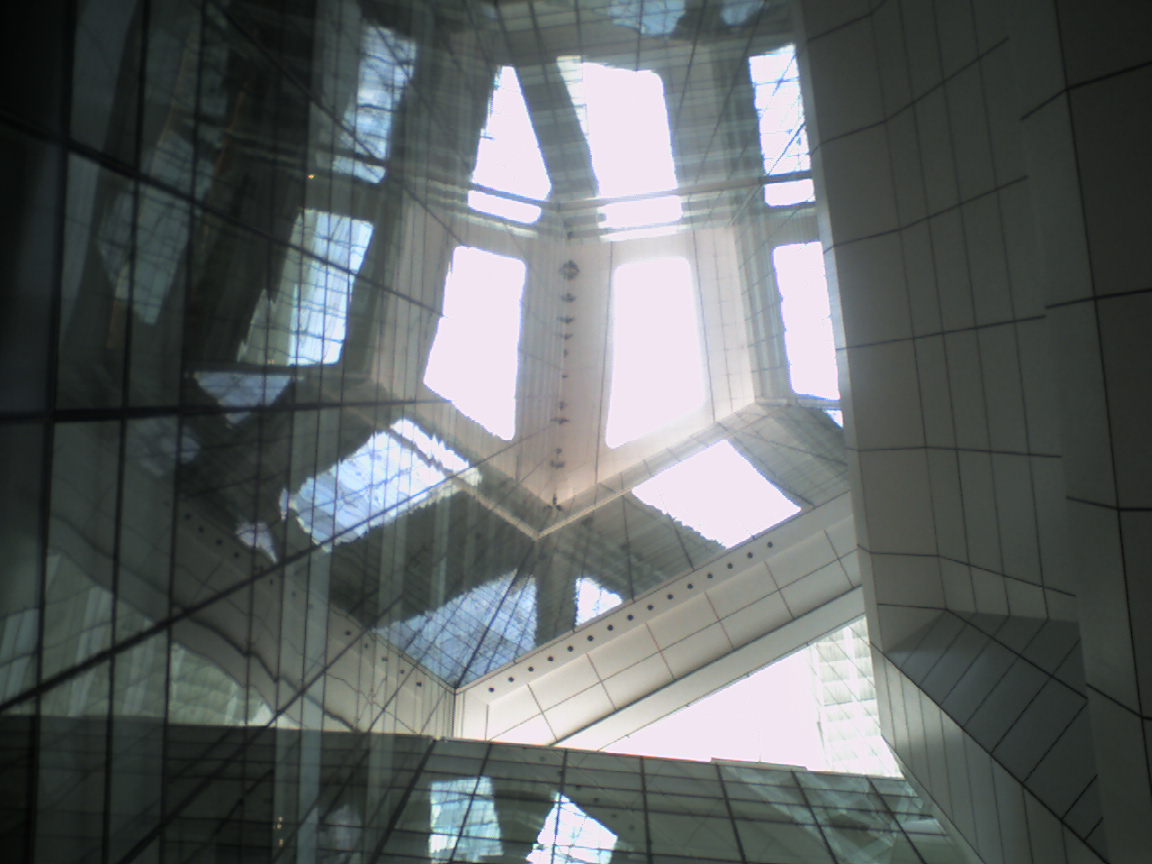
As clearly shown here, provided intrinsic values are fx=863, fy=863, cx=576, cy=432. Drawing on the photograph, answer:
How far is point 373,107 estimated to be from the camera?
30.2ft

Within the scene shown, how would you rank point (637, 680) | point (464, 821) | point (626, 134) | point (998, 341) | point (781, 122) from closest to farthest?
point (998, 341), point (464, 821), point (637, 680), point (781, 122), point (626, 134)

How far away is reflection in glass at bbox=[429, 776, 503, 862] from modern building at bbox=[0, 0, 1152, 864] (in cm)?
12

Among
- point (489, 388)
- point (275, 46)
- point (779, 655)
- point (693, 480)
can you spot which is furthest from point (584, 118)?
point (275, 46)

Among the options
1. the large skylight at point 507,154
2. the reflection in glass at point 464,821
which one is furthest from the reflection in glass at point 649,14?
the reflection in glass at point 464,821

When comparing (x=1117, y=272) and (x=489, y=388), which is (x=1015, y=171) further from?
(x=489, y=388)

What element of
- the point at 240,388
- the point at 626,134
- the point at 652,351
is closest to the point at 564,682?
the point at 240,388

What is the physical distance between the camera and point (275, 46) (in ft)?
20.6

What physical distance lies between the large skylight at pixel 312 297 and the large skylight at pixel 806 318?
14.0 meters

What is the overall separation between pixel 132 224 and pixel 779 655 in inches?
610

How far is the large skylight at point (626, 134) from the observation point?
18.1 metres

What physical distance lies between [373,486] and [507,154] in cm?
1092

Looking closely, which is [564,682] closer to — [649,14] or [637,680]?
[637,680]

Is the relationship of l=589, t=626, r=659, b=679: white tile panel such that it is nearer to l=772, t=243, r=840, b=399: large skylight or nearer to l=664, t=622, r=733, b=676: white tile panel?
l=664, t=622, r=733, b=676: white tile panel

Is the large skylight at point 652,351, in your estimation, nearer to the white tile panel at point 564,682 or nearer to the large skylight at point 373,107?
the white tile panel at point 564,682
